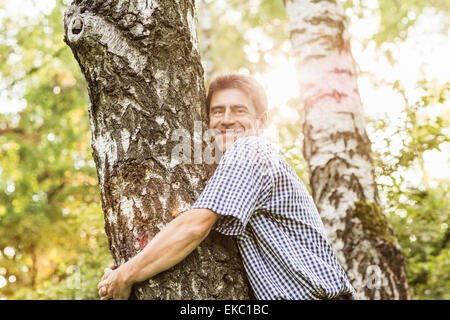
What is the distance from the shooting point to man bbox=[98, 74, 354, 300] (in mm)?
1718

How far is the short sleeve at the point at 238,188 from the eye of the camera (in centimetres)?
177

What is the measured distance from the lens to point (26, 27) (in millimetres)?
12391

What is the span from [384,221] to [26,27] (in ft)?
42.0

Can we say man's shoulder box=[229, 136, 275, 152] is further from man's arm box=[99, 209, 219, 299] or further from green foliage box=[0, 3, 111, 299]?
green foliage box=[0, 3, 111, 299]

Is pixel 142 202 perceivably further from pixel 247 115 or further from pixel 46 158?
pixel 46 158

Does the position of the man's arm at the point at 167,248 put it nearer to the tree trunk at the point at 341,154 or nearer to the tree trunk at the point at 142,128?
the tree trunk at the point at 142,128

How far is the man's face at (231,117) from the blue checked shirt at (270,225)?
395mm

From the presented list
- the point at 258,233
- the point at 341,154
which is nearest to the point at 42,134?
the point at 341,154

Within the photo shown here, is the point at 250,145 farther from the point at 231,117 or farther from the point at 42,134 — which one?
the point at 42,134

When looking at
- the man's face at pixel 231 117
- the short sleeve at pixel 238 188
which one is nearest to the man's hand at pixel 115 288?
the short sleeve at pixel 238 188

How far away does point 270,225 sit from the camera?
1984 millimetres

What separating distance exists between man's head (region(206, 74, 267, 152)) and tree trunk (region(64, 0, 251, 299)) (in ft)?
1.30

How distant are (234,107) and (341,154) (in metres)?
1.34
